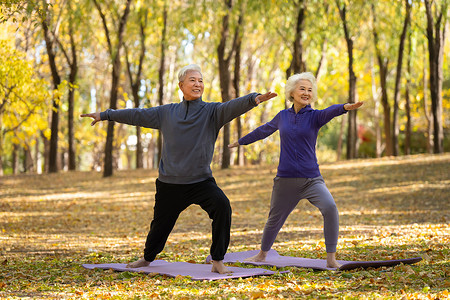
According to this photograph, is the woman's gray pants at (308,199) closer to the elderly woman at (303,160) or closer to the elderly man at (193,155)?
the elderly woman at (303,160)

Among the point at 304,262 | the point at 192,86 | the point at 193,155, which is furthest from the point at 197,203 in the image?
the point at 304,262

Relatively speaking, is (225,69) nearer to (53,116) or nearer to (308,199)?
(53,116)

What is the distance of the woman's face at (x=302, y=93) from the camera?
5.86 m

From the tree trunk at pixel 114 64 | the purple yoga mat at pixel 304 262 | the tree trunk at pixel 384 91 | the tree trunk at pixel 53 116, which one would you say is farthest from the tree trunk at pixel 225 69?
the purple yoga mat at pixel 304 262

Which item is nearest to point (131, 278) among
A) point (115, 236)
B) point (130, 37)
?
point (115, 236)

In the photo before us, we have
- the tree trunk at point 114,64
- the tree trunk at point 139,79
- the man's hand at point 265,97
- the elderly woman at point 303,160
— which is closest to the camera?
the man's hand at point 265,97

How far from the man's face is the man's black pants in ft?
2.68

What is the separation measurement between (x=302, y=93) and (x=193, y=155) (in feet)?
4.24

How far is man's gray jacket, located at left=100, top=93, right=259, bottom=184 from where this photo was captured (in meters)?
5.47

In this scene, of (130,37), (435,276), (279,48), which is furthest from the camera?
(279,48)

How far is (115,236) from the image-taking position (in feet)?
33.3

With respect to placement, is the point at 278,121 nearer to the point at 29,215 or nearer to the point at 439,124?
the point at 29,215

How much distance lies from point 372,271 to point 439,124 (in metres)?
16.0

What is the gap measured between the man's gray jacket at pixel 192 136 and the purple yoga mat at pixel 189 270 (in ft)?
2.91
